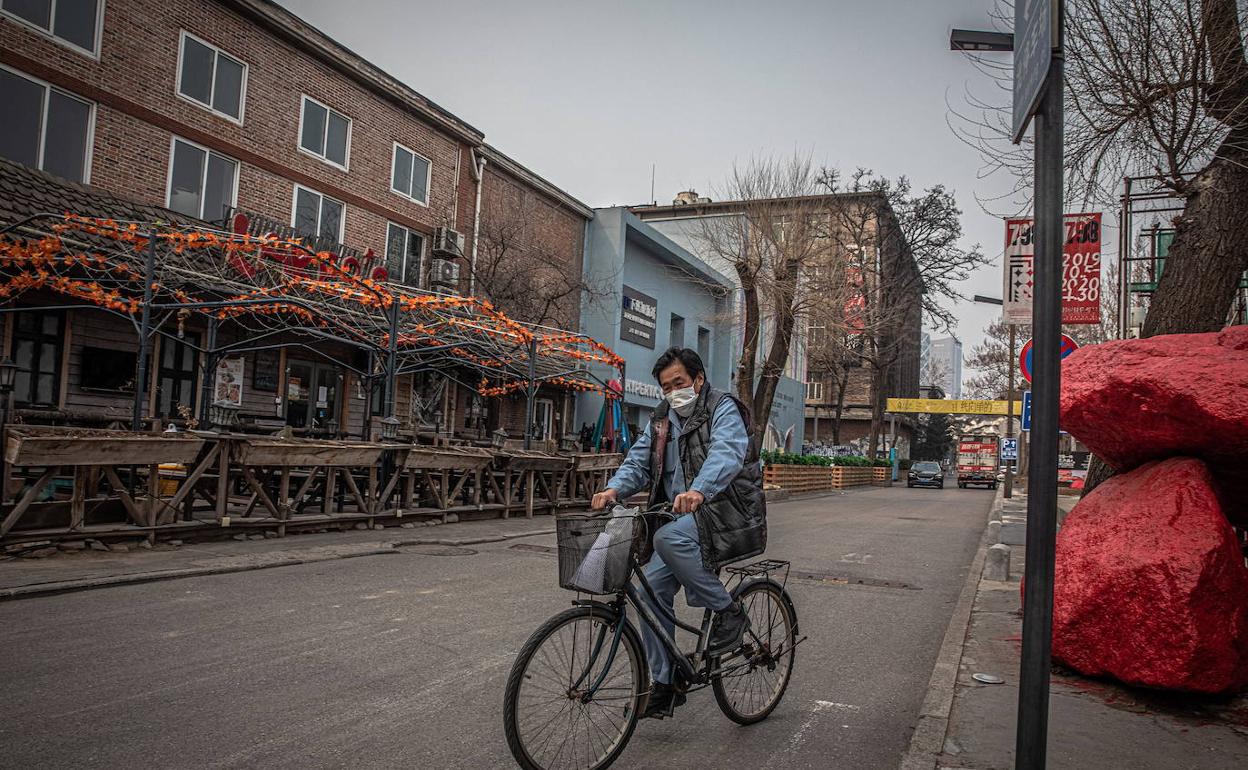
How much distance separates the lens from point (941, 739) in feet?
13.5

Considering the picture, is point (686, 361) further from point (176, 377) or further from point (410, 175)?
point (410, 175)

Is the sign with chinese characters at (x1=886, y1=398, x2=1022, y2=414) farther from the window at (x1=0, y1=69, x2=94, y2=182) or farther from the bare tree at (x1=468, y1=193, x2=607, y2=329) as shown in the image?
the window at (x1=0, y1=69, x2=94, y2=182)

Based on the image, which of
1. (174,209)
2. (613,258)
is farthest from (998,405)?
(174,209)

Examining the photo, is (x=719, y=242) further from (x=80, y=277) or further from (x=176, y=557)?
(x=176, y=557)

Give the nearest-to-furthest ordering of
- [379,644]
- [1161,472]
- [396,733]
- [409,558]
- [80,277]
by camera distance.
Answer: [396,733]
[1161,472]
[379,644]
[409,558]
[80,277]

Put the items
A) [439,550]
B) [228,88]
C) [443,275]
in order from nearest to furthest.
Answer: [439,550] < [228,88] < [443,275]

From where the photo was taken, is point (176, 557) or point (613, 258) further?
point (613, 258)

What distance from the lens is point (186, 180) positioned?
1612 centimetres

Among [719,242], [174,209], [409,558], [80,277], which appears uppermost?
[719,242]

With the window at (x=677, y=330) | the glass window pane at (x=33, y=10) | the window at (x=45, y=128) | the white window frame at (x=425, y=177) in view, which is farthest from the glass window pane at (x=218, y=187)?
the window at (x=677, y=330)

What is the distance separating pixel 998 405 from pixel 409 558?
51699mm

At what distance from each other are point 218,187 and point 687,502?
16.1 meters

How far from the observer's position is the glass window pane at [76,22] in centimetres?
1400

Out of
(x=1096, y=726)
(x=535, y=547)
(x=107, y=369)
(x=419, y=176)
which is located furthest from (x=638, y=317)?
(x=1096, y=726)
